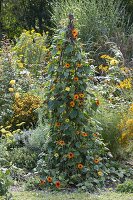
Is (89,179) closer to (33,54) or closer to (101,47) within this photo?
→ (33,54)

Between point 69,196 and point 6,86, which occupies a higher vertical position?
point 6,86

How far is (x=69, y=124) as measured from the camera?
587 centimetres

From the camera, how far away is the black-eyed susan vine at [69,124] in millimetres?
5805

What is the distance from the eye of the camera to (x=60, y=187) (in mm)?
5711

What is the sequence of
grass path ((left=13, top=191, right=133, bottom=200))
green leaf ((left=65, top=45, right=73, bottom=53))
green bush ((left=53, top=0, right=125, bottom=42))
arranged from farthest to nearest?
1. green bush ((left=53, top=0, right=125, bottom=42))
2. green leaf ((left=65, top=45, right=73, bottom=53))
3. grass path ((left=13, top=191, right=133, bottom=200))

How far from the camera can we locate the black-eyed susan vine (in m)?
5.80

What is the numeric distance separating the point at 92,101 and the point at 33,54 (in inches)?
186

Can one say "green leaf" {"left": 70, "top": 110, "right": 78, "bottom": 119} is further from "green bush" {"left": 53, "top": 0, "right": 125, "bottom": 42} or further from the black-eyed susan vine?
"green bush" {"left": 53, "top": 0, "right": 125, "bottom": 42}

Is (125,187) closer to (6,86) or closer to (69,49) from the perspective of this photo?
(69,49)

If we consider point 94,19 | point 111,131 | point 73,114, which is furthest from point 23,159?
point 94,19

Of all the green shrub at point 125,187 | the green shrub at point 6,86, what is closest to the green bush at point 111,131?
the green shrub at point 125,187

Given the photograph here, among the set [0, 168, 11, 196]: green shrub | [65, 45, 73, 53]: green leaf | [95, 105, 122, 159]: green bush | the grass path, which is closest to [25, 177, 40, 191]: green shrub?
the grass path

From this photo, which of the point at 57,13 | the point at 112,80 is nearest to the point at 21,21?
the point at 57,13

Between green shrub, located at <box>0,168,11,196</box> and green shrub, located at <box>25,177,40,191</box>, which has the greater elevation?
green shrub, located at <box>0,168,11,196</box>
